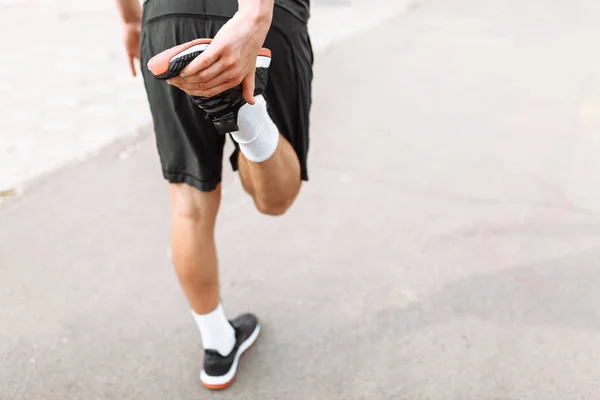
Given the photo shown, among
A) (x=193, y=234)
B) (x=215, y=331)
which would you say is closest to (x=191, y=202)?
(x=193, y=234)

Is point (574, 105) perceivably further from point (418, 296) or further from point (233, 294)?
point (233, 294)

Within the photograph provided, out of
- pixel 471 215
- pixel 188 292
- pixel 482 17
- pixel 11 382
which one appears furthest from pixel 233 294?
pixel 482 17

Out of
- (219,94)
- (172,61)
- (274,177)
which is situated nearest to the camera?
(172,61)

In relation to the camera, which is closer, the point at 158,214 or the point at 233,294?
the point at 233,294

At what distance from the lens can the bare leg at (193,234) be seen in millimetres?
1549

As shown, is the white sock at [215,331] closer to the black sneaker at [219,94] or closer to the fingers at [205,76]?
the black sneaker at [219,94]

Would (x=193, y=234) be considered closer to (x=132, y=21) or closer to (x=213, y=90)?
(x=213, y=90)

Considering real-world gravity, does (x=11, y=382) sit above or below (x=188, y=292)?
below

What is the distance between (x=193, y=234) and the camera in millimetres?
1561

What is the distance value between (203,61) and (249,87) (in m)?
0.17

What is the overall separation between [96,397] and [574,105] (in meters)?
2.89

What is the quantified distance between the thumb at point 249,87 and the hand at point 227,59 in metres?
0.02

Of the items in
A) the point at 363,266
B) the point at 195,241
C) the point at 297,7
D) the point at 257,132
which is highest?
the point at 297,7

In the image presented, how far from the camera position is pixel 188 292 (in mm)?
1653
